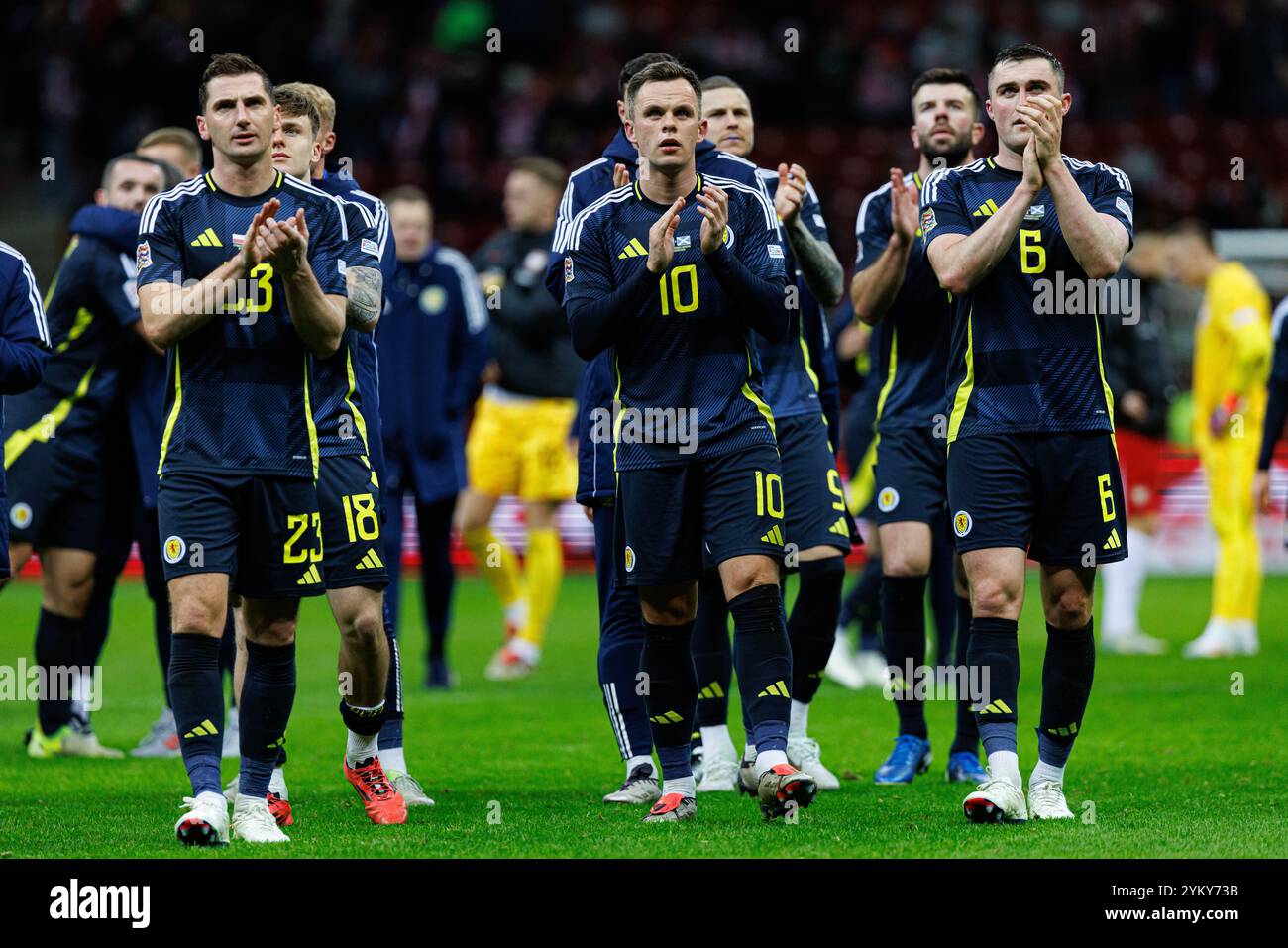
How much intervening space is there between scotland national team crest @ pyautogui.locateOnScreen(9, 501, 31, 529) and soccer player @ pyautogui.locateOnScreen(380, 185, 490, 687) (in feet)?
8.24

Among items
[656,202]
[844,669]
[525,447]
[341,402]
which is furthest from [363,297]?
[525,447]

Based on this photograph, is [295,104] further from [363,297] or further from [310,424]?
[310,424]

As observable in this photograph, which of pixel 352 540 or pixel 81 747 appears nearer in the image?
pixel 352 540

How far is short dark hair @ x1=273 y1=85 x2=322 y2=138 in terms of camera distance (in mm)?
6582

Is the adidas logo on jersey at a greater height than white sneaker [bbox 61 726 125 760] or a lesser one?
greater

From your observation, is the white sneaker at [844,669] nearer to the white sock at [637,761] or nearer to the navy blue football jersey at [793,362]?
the navy blue football jersey at [793,362]

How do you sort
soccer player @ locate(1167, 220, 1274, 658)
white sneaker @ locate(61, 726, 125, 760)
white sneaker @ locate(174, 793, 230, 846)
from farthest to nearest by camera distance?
soccer player @ locate(1167, 220, 1274, 658)
white sneaker @ locate(61, 726, 125, 760)
white sneaker @ locate(174, 793, 230, 846)

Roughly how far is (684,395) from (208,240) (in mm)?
1574

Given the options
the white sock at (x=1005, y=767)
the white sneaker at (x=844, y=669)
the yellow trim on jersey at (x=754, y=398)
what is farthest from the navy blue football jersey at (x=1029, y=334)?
the white sneaker at (x=844, y=669)

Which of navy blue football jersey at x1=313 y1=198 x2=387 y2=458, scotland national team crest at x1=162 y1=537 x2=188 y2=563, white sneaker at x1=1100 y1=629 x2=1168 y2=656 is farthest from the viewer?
white sneaker at x1=1100 y1=629 x2=1168 y2=656

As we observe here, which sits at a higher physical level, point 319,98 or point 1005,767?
point 319,98

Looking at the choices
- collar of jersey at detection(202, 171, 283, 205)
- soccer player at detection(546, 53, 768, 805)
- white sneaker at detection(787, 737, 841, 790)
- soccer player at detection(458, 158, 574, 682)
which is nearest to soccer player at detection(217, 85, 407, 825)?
collar of jersey at detection(202, 171, 283, 205)

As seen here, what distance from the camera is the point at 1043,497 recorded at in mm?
6102

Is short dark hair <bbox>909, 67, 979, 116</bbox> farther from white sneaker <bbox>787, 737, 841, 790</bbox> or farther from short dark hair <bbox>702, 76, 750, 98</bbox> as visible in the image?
white sneaker <bbox>787, 737, 841, 790</bbox>
